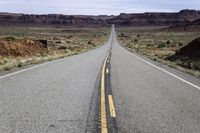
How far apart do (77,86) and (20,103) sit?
12.3ft

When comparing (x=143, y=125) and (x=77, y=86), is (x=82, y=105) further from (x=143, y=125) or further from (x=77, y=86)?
(x=77, y=86)

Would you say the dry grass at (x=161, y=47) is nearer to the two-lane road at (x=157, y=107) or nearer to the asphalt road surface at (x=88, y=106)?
the two-lane road at (x=157, y=107)

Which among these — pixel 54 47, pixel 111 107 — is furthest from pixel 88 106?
pixel 54 47

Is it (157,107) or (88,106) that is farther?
(157,107)

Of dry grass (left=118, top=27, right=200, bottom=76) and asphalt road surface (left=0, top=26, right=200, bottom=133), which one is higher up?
asphalt road surface (left=0, top=26, right=200, bottom=133)

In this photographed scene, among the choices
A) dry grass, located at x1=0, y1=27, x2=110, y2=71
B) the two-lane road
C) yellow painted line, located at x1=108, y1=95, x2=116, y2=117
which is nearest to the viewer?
the two-lane road

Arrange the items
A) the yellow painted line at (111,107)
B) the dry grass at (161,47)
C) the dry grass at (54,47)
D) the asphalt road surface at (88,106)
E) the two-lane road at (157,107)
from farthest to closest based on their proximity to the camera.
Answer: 1. the dry grass at (161,47)
2. the dry grass at (54,47)
3. the yellow painted line at (111,107)
4. the two-lane road at (157,107)
5. the asphalt road surface at (88,106)

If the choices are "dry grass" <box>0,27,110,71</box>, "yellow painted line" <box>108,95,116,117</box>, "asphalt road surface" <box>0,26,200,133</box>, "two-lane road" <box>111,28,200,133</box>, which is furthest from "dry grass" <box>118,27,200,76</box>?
"yellow painted line" <box>108,95,116,117</box>

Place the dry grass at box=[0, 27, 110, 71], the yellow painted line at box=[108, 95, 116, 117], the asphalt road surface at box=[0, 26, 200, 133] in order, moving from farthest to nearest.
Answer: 1. the dry grass at box=[0, 27, 110, 71]
2. the yellow painted line at box=[108, 95, 116, 117]
3. the asphalt road surface at box=[0, 26, 200, 133]

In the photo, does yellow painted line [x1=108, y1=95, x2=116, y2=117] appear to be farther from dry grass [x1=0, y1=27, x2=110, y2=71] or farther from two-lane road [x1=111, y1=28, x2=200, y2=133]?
dry grass [x1=0, y1=27, x2=110, y2=71]

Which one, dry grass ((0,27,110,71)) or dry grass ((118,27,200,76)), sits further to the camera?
dry grass ((118,27,200,76))

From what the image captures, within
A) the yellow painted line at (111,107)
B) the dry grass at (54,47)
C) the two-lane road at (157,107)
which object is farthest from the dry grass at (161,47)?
the yellow painted line at (111,107)

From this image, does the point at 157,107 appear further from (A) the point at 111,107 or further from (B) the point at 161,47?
(B) the point at 161,47

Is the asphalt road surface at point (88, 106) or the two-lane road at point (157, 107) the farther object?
the two-lane road at point (157, 107)
